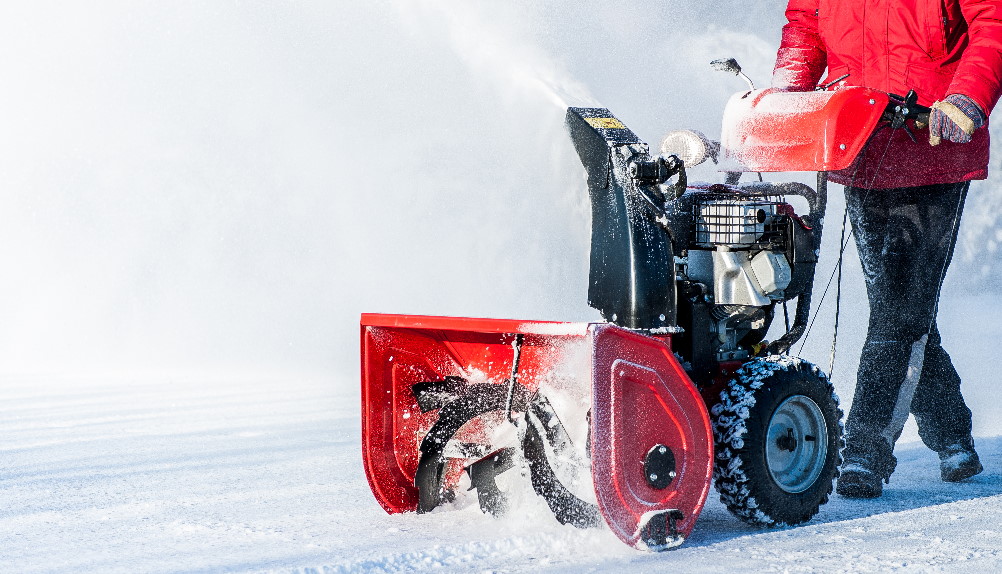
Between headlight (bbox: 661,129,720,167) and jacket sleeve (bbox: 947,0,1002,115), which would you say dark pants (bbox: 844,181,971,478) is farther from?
headlight (bbox: 661,129,720,167)

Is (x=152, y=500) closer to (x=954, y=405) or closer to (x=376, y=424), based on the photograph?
(x=376, y=424)

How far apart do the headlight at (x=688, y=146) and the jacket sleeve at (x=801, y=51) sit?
0.53m

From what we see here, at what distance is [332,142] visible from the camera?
A: 1041 cm

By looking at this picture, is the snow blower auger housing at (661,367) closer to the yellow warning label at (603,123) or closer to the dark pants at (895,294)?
the yellow warning label at (603,123)

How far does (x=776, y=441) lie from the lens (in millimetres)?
2730

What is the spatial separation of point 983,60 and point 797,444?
120cm

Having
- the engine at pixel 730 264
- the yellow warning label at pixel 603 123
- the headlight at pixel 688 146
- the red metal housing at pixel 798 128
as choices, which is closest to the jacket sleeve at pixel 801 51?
the red metal housing at pixel 798 128

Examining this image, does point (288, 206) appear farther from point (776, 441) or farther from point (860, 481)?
point (776, 441)

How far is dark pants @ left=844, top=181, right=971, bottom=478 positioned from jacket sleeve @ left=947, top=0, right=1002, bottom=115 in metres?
0.44

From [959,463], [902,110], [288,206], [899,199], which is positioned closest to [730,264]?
[902,110]

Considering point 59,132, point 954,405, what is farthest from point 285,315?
point 954,405

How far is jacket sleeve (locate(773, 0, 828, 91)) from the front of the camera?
3359 mm

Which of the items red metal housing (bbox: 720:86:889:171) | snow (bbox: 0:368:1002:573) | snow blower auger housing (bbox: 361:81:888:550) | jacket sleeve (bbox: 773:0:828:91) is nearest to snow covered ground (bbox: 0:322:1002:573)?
snow (bbox: 0:368:1002:573)

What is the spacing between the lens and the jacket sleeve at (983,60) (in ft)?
9.26
